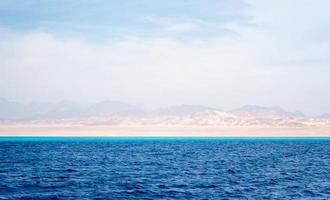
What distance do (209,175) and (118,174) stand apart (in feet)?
35.1

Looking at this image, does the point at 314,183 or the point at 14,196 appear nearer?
the point at 14,196

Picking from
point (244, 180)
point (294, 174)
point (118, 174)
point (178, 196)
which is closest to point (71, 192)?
point (178, 196)

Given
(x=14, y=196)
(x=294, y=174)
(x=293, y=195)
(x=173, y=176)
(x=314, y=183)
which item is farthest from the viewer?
(x=294, y=174)

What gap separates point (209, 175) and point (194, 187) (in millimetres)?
10425

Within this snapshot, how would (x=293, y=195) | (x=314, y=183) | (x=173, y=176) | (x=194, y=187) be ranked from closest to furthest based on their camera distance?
(x=293, y=195)
(x=194, y=187)
(x=314, y=183)
(x=173, y=176)

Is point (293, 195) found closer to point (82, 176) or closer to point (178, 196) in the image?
point (178, 196)

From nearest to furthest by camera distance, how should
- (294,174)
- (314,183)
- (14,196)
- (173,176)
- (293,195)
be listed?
(14,196) → (293,195) → (314,183) → (173,176) → (294,174)

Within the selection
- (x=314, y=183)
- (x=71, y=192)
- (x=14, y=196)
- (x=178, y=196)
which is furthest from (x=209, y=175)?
(x=14, y=196)

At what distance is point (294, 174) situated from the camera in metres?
55.4

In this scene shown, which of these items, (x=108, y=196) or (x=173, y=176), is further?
(x=173, y=176)

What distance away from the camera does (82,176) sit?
50.3 meters

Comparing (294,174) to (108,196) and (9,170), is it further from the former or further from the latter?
(9,170)

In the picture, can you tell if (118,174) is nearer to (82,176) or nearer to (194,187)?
(82,176)

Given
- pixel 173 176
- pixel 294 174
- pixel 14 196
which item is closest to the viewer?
pixel 14 196
